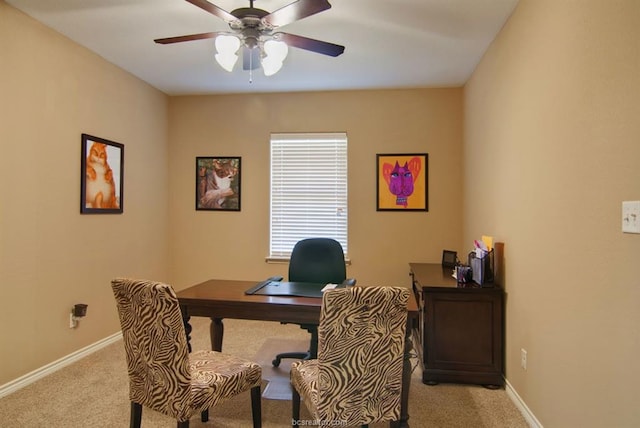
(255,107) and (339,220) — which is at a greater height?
(255,107)

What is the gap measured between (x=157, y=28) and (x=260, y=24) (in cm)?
112

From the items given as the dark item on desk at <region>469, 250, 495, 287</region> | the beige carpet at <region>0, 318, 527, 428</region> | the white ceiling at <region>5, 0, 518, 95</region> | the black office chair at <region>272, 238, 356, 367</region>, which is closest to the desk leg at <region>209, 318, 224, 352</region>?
the beige carpet at <region>0, 318, 527, 428</region>

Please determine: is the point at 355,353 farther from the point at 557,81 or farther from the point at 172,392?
the point at 557,81

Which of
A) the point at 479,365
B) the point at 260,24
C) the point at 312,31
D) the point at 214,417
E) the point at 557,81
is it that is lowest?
the point at 214,417

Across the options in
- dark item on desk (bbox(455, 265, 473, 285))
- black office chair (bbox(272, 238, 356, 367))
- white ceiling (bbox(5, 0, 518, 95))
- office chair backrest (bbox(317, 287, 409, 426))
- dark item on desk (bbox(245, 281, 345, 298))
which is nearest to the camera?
office chair backrest (bbox(317, 287, 409, 426))

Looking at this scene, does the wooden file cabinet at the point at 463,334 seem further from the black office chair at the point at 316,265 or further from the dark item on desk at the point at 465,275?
the black office chair at the point at 316,265

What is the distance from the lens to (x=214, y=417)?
2.21 meters

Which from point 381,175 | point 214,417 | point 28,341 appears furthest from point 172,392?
point 381,175

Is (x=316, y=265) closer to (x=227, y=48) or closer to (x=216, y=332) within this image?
(x=216, y=332)

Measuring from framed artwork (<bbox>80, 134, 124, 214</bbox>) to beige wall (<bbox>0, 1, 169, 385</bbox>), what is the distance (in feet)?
0.22

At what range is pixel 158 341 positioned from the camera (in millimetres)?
1693

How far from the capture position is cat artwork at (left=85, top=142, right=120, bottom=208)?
3.14 m

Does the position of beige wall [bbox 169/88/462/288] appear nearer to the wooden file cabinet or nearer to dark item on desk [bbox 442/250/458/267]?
dark item on desk [bbox 442/250/458/267]

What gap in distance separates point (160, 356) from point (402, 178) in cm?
303
